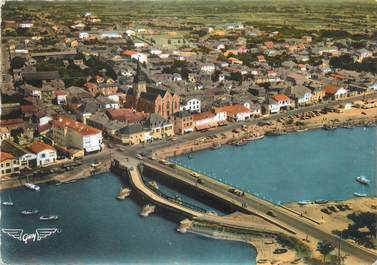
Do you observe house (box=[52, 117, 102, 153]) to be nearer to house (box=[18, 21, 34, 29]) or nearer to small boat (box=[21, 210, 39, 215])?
small boat (box=[21, 210, 39, 215])

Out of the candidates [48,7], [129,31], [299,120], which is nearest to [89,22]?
[129,31]

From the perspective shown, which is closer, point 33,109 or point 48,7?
point 33,109

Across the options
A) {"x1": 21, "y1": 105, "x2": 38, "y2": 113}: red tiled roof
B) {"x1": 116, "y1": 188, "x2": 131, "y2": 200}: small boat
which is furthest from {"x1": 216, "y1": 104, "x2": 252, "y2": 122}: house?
{"x1": 116, "y1": 188, "x2": 131, "y2": 200}: small boat

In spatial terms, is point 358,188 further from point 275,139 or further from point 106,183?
point 106,183

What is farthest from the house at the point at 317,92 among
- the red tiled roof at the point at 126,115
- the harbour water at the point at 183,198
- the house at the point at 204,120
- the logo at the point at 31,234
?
the logo at the point at 31,234

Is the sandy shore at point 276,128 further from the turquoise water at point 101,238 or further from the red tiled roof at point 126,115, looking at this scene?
the turquoise water at point 101,238

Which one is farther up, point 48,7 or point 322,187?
point 48,7

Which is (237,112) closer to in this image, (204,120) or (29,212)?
(204,120)
